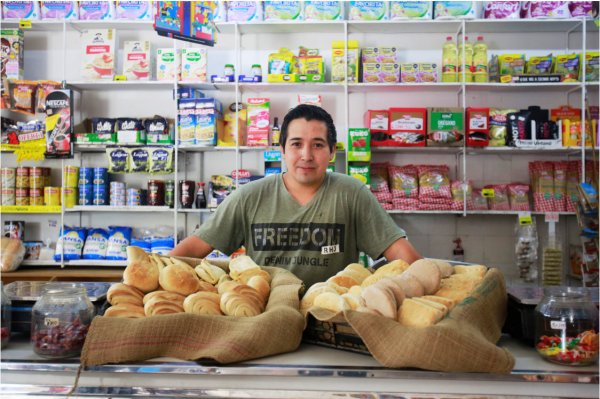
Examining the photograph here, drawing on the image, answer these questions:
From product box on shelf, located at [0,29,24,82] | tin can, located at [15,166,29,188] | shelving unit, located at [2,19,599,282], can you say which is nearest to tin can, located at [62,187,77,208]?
shelving unit, located at [2,19,599,282]

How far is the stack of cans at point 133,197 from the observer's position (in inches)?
167

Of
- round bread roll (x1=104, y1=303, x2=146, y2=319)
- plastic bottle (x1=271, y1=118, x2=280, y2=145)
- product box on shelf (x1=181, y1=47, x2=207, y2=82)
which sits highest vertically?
product box on shelf (x1=181, y1=47, x2=207, y2=82)

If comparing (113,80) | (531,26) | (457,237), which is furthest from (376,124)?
(113,80)

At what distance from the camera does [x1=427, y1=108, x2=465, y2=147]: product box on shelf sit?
159 inches

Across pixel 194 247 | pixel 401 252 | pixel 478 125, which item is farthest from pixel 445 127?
pixel 194 247

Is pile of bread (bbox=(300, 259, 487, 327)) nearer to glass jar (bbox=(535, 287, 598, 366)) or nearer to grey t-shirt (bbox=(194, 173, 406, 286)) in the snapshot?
glass jar (bbox=(535, 287, 598, 366))

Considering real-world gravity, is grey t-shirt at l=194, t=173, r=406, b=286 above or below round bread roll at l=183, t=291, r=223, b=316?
above

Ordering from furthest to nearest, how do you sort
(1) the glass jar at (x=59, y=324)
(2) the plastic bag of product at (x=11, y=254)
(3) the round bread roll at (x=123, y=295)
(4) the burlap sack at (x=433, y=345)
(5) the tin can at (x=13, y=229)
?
(5) the tin can at (x=13, y=229) → (2) the plastic bag of product at (x=11, y=254) → (3) the round bread roll at (x=123, y=295) → (1) the glass jar at (x=59, y=324) → (4) the burlap sack at (x=433, y=345)

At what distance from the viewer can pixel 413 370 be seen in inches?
43.3

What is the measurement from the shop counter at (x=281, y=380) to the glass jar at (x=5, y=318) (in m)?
0.13

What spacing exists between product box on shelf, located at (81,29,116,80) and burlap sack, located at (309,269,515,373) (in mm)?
3759

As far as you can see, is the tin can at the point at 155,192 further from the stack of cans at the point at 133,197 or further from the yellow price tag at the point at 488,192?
the yellow price tag at the point at 488,192

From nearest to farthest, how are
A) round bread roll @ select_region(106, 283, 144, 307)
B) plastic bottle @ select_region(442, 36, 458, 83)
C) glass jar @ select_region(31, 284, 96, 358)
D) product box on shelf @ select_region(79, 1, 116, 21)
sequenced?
glass jar @ select_region(31, 284, 96, 358), round bread roll @ select_region(106, 283, 144, 307), plastic bottle @ select_region(442, 36, 458, 83), product box on shelf @ select_region(79, 1, 116, 21)

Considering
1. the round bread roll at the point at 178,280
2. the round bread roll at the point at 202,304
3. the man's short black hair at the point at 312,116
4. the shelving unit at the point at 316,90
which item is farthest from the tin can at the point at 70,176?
the round bread roll at the point at 202,304
